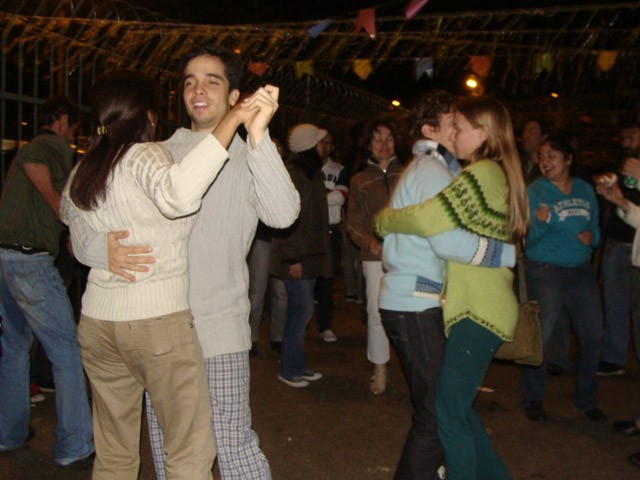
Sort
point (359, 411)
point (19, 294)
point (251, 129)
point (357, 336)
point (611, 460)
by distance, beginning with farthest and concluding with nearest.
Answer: point (357, 336)
point (359, 411)
point (611, 460)
point (19, 294)
point (251, 129)

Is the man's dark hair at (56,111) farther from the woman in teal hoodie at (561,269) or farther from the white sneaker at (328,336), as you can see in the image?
the white sneaker at (328,336)

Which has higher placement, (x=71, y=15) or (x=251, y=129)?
(x=71, y=15)

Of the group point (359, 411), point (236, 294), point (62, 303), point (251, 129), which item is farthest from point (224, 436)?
point (359, 411)

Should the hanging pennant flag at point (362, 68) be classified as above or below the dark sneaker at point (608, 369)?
above

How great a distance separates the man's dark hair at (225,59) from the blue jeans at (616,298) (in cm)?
431

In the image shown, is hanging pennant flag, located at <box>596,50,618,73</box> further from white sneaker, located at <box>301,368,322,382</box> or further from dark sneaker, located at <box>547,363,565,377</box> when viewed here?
white sneaker, located at <box>301,368,322,382</box>

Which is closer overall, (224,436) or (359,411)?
(224,436)

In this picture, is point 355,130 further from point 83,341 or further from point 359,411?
point 83,341

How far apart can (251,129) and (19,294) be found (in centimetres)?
227

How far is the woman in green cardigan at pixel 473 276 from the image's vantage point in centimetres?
326

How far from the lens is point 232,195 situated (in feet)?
9.58

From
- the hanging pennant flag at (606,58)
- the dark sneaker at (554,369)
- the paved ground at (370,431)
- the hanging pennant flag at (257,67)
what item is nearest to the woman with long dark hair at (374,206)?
the paved ground at (370,431)

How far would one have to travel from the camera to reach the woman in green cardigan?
326 centimetres

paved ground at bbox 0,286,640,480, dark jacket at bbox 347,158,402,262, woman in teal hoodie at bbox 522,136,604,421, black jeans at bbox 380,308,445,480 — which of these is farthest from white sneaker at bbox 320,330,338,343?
black jeans at bbox 380,308,445,480
